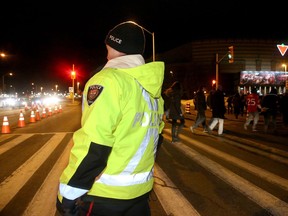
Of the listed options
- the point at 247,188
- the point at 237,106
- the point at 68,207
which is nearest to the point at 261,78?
the point at 237,106

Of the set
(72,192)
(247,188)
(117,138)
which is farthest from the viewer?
(247,188)

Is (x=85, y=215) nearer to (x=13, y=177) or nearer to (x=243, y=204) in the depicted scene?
(x=243, y=204)

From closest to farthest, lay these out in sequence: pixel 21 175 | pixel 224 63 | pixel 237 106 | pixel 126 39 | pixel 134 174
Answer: pixel 134 174 < pixel 126 39 < pixel 21 175 < pixel 237 106 < pixel 224 63

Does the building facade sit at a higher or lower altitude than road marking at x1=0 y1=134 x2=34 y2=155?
higher

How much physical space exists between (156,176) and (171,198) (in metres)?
1.52

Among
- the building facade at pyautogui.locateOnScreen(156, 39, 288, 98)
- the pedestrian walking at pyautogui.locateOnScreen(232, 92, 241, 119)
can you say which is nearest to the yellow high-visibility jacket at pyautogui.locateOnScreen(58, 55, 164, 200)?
the pedestrian walking at pyautogui.locateOnScreen(232, 92, 241, 119)

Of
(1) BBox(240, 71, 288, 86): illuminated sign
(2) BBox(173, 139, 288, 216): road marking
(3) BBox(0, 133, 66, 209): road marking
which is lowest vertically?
(3) BBox(0, 133, 66, 209): road marking

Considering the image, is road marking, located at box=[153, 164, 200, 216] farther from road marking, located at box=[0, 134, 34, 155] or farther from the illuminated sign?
the illuminated sign

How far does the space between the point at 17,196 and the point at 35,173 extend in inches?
67.2

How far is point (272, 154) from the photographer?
948cm

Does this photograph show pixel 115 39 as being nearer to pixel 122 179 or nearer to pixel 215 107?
pixel 122 179

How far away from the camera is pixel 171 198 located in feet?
18.3

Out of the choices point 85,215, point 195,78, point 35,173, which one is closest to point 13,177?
point 35,173

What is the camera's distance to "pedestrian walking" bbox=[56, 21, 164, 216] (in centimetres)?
203
